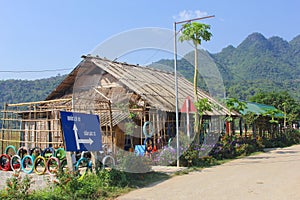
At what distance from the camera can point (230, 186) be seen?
349 inches

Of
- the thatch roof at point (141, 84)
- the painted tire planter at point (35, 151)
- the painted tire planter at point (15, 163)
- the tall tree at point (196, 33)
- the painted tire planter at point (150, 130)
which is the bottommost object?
the painted tire planter at point (15, 163)

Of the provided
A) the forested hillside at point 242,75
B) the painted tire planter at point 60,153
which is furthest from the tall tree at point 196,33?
the painted tire planter at point 60,153

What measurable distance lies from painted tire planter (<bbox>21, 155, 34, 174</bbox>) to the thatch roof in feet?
17.6

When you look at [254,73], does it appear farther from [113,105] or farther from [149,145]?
[149,145]

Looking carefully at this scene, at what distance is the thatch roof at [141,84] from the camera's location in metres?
15.2

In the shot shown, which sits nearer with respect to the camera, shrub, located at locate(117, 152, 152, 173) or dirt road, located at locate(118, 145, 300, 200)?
dirt road, located at locate(118, 145, 300, 200)

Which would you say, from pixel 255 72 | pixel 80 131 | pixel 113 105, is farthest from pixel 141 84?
pixel 255 72

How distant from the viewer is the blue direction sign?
326 inches

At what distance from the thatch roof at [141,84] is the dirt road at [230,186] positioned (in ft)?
14.5

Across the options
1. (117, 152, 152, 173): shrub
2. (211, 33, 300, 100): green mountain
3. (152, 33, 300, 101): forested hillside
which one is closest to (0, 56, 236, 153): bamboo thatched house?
(117, 152, 152, 173): shrub

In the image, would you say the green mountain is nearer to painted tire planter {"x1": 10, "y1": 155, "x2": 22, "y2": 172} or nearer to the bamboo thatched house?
the bamboo thatched house

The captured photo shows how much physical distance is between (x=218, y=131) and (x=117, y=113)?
19.1 ft

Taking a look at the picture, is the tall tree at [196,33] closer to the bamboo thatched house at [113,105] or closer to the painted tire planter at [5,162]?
the bamboo thatched house at [113,105]

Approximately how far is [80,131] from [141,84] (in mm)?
7974
